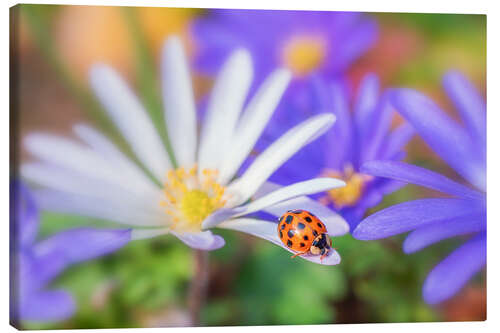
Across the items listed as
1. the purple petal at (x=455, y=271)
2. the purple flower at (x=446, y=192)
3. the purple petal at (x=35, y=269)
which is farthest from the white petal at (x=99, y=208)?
the purple petal at (x=455, y=271)

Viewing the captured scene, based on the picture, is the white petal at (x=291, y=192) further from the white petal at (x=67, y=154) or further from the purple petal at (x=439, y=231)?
the white petal at (x=67, y=154)

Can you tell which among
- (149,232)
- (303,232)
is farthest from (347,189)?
(149,232)

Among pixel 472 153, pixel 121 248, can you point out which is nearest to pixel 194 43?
pixel 121 248

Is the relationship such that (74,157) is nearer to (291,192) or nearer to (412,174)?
(291,192)

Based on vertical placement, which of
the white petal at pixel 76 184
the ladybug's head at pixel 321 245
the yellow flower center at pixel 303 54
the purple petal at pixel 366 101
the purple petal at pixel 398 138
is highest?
the yellow flower center at pixel 303 54

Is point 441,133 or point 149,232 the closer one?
Result: point 149,232

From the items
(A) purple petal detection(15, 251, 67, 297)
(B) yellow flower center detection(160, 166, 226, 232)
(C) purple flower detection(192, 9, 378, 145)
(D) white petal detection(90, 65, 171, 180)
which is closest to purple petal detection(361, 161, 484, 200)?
(C) purple flower detection(192, 9, 378, 145)
